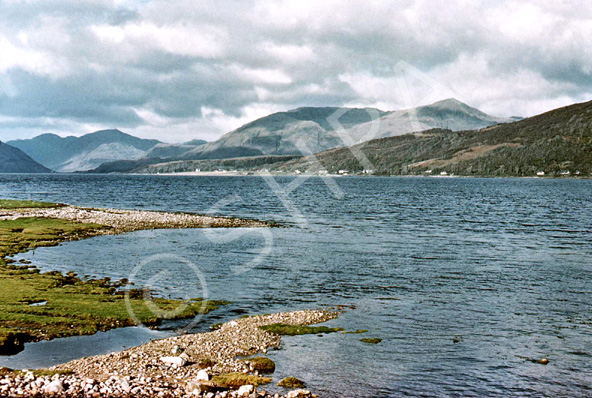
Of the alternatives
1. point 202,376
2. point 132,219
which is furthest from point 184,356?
point 132,219

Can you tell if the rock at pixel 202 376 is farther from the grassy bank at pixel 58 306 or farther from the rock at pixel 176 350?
the grassy bank at pixel 58 306

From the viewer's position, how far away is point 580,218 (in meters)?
99.9

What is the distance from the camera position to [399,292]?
37656 mm

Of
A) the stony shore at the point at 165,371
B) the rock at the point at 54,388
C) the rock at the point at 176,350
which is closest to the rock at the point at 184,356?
the stony shore at the point at 165,371

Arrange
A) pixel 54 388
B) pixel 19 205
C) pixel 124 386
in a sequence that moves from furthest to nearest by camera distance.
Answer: pixel 19 205 < pixel 124 386 < pixel 54 388

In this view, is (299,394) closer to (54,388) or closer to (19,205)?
(54,388)

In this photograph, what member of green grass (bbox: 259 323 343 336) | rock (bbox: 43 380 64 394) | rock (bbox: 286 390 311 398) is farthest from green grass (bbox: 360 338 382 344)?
rock (bbox: 43 380 64 394)

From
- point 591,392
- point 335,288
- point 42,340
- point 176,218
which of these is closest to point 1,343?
point 42,340

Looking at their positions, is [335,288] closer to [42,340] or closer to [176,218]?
[42,340]

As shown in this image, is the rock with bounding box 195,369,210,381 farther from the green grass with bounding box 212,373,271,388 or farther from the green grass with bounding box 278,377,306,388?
the green grass with bounding box 278,377,306,388

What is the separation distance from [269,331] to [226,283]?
13840 millimetres

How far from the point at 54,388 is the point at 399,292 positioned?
25.4m

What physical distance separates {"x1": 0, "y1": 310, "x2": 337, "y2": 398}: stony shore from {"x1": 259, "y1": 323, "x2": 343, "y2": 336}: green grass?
0.65m

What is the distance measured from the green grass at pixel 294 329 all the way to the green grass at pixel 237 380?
6676 mm
